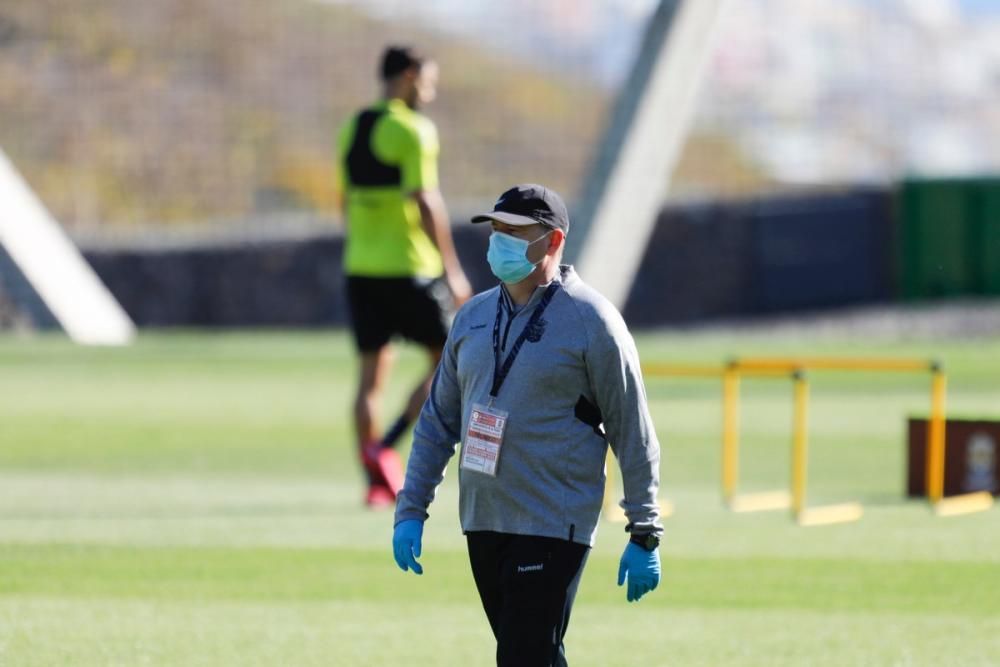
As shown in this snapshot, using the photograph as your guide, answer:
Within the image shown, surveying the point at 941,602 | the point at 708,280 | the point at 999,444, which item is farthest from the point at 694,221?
the point at 941,602

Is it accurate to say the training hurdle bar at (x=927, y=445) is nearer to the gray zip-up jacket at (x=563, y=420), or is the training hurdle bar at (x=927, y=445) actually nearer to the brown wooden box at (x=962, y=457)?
the brown wooden box at (x=962, y=457)

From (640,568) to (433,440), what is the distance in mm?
777

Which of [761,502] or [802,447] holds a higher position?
[802,447]

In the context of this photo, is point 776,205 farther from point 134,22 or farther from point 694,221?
point 134,22

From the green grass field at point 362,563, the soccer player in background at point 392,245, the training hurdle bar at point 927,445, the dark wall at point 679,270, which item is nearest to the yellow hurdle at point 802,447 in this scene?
the training hurdle bar at point 927,445

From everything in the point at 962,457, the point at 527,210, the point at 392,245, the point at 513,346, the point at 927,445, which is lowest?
the point at 962,457

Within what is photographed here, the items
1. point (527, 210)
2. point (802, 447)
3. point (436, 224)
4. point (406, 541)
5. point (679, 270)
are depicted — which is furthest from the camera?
point (679, 270)

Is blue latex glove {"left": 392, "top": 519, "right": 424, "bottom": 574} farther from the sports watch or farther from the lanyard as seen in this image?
the sports watch

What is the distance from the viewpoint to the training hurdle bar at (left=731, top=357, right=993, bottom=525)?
11070 millimetres

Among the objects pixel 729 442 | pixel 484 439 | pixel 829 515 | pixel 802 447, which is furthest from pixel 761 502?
pixel 484 439

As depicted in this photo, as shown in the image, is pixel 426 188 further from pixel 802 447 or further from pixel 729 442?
pixel 802 447

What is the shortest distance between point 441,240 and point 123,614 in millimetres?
3947

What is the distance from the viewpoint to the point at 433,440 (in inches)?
245

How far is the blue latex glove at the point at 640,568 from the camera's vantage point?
585 centimetres
